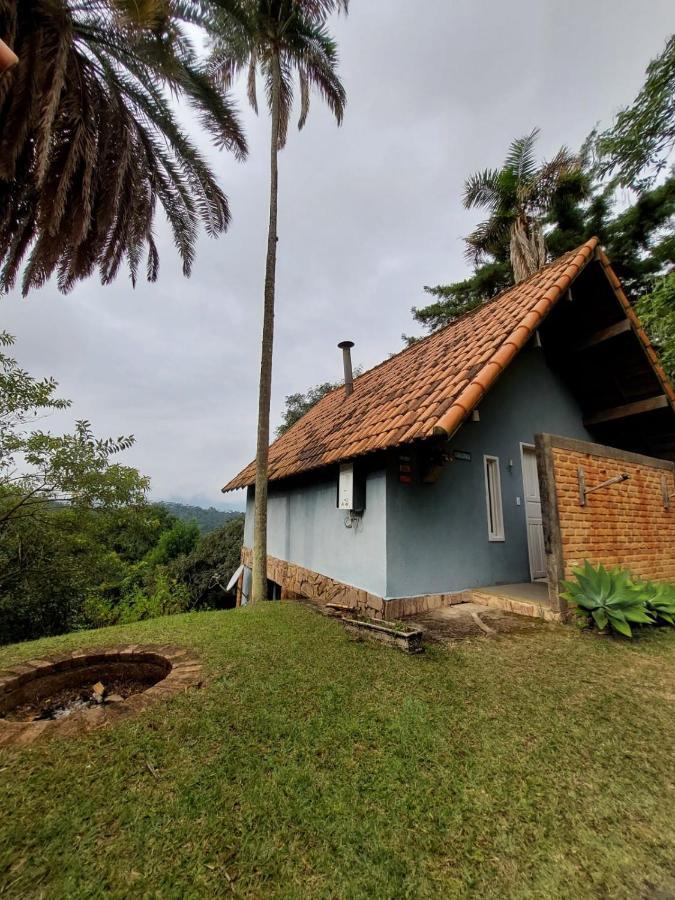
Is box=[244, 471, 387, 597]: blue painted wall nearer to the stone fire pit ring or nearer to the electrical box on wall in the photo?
the electrical box on wall

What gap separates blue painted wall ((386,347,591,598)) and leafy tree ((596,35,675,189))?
283 inches

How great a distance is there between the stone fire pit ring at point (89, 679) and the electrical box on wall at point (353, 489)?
2.70 meters

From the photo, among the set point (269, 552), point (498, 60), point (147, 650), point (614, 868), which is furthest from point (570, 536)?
point (498, 60)

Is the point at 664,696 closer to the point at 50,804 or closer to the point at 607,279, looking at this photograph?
the point at 50,804

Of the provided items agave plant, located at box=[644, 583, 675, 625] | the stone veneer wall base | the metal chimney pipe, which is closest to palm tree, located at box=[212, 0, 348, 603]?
the stone veneer wall base

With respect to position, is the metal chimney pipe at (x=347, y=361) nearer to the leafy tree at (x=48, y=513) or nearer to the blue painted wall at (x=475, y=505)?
the blue painted wall at (x=475, y=505)

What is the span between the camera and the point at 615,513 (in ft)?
17.8

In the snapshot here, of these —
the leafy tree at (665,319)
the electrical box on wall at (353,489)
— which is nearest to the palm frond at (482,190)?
the leafy tree at (665,319)

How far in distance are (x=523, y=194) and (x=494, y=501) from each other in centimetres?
1323

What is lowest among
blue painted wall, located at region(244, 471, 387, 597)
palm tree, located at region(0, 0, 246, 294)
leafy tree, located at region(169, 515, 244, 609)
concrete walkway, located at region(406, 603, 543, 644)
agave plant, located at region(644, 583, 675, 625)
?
leafy tree, located at region(169, 515, 244, 609)

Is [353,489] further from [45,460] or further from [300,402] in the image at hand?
[300,402]

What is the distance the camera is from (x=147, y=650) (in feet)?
11.6

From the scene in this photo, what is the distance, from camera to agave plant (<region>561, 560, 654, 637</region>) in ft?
13.2

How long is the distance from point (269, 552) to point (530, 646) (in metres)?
7.08
